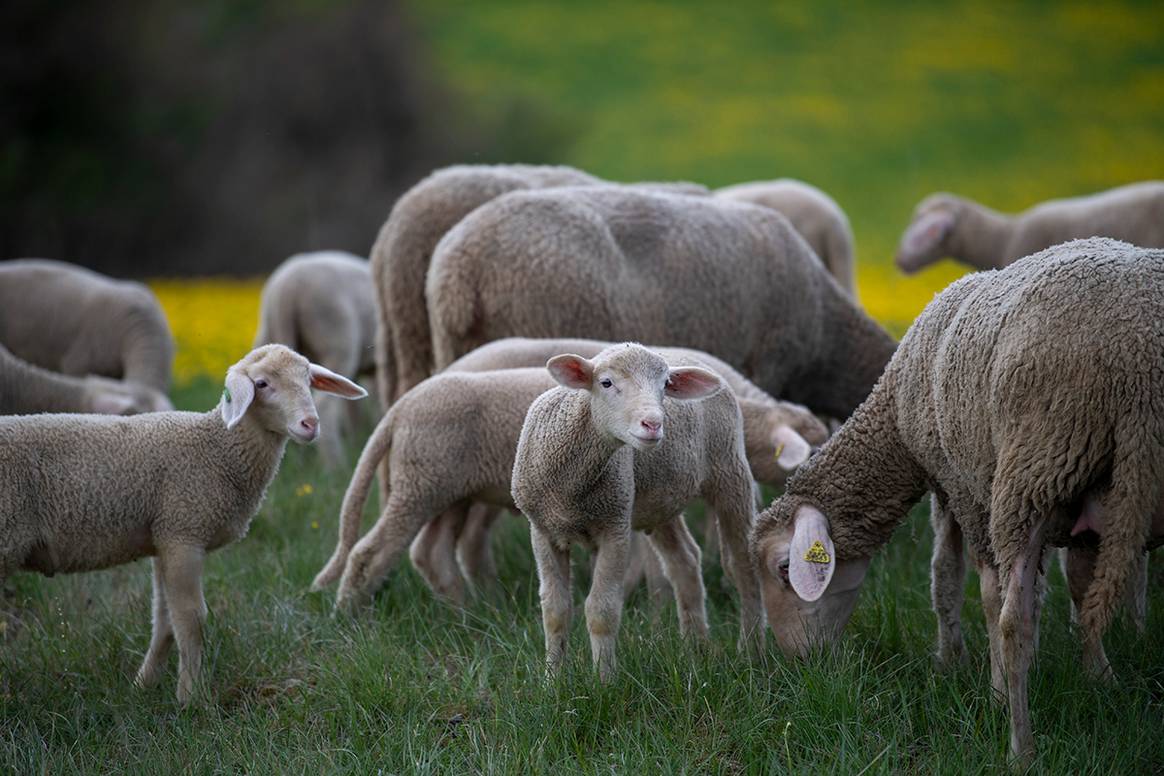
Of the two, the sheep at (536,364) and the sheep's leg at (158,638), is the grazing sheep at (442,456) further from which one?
the sheep's leg at (158,638)

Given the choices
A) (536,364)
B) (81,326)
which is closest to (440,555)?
(536,364)

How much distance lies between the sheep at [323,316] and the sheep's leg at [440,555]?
3328 millimetres

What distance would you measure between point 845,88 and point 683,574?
22.1 meters

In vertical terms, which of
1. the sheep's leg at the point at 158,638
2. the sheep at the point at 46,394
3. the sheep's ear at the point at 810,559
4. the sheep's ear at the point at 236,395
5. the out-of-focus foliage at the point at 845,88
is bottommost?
the sheep's leg at the point at 158,638

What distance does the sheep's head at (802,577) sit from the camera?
15.6ft

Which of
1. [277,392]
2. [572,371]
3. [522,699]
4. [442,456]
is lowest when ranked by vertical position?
[522,699]

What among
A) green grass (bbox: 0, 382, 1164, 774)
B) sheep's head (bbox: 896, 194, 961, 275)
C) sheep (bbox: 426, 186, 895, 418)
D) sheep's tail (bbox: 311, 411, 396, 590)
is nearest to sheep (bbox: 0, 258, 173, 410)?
sheep (bbox: 426, 186, 895, 418)

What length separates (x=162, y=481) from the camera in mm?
4797

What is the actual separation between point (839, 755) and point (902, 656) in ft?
3.04

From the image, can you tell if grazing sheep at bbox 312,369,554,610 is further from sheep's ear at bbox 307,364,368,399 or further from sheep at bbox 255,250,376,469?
sheep at bbox 255,250,376,469

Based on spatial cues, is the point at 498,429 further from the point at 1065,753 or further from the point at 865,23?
the point at 865,23

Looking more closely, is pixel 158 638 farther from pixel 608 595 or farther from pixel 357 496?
pixel 608 595

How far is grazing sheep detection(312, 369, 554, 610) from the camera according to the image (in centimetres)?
537

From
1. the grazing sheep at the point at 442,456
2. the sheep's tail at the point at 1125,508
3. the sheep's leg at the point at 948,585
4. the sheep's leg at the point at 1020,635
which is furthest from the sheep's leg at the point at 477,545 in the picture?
the sheep's tail at the point at 1125,508
